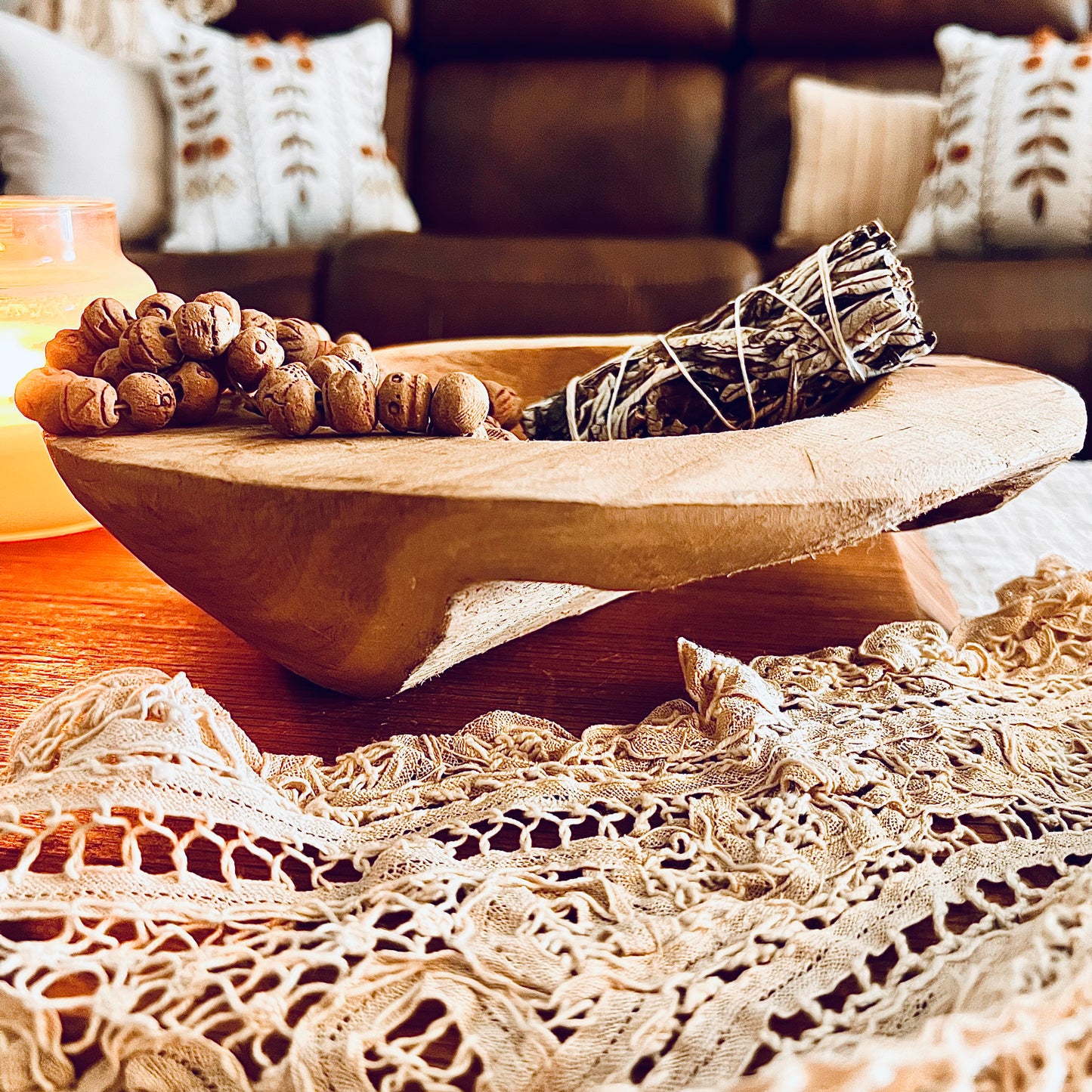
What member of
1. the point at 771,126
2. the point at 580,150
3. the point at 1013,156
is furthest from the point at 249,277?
the point at 1013,156

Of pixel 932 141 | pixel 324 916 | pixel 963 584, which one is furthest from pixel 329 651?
pixel 932 141

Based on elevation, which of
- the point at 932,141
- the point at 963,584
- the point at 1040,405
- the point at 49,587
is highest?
the point at 932,141

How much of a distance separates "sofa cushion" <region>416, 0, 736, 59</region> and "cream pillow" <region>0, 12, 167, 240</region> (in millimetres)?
727

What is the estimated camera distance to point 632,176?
2.31m

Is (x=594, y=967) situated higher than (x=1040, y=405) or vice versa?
(x=1040, y=405)

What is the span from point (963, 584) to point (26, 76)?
1816 millimetres

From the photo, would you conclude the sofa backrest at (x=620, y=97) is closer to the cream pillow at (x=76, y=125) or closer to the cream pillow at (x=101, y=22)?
the cream pillow at (x=101, y=22)

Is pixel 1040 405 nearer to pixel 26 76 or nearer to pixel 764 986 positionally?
pixel 764 986

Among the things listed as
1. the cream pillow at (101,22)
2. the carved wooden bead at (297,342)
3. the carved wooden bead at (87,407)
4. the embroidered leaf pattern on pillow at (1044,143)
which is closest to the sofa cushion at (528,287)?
the embroidered leaf pattern on pillow at (1044,143)

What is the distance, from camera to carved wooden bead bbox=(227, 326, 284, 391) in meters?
0.54

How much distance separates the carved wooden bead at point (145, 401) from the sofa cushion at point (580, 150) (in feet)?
6.38

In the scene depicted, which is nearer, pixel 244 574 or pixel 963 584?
pixel 244 574

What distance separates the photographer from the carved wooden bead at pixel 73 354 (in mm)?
557

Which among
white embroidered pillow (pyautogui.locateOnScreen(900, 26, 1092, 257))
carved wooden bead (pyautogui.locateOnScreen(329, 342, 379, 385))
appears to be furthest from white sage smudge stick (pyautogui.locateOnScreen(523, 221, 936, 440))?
white embroidered pillow (pyautogui.locateOnScreen(900, 26, 1092, 257))
